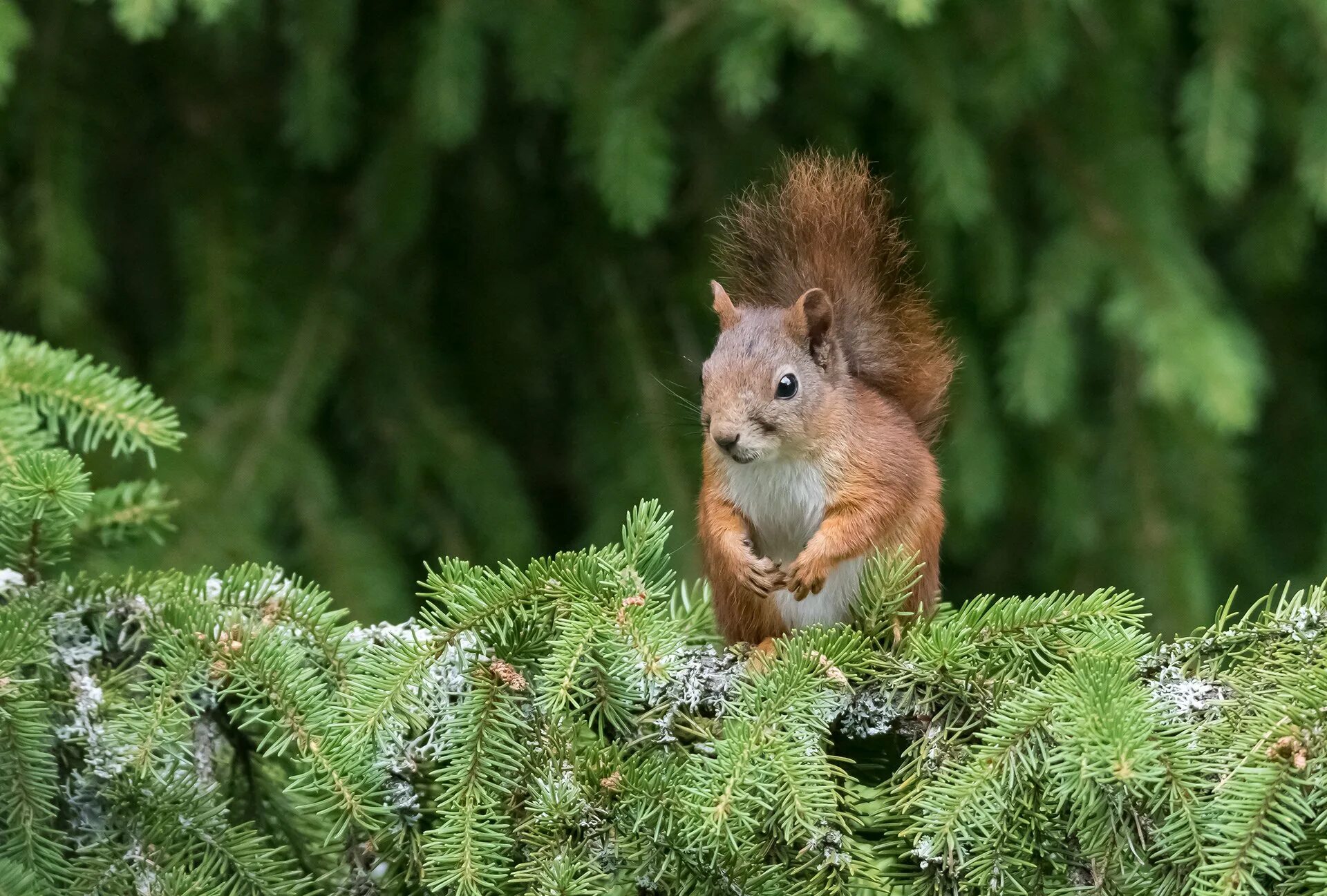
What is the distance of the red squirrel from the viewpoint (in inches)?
40.4

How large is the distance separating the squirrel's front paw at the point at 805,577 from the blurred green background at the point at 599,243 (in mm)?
433

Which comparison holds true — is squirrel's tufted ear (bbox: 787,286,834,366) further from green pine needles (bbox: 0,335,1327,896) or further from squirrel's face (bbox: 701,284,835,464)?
green pine needles (bbox: 0,335,1327,896)

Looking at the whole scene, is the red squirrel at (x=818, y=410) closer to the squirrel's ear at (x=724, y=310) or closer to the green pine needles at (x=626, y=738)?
the squirrel's ear at (x=724, y=310)

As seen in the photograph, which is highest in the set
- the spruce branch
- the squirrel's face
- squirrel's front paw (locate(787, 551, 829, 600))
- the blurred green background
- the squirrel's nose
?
the blurred green background

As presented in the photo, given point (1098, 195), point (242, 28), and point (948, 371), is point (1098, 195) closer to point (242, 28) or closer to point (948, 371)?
point (948, 371)

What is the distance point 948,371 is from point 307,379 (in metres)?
0.87

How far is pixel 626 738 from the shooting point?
82 centimetres

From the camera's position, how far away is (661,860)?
76 centimetres

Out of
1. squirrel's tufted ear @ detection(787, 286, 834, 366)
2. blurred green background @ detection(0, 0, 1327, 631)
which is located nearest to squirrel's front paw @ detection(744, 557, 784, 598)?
squirrel's tufted ear @ detection(787, 286, 834, 366)

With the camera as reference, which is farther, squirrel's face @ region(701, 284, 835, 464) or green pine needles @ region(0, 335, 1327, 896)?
squirrel's face @ region(701, 284, 835, 464)

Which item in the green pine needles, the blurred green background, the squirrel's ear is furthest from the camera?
the blurred green background

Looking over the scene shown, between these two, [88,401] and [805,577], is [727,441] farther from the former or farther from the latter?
[88,401]

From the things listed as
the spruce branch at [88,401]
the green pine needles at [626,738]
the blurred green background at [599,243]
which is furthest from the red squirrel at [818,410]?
the spruce branch at [88,401]

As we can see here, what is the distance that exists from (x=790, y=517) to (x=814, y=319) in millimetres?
167
